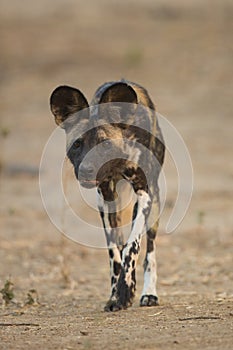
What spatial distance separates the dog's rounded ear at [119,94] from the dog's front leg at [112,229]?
0.82 metres

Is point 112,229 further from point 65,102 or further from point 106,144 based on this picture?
point 65,102

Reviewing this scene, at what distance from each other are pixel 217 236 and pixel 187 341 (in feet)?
19.6

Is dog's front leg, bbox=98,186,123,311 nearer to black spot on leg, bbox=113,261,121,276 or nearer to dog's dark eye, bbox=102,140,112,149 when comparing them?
black spot on leg, bbox=113,261,121,276

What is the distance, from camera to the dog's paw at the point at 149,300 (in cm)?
632

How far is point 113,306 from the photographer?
6.14 metres

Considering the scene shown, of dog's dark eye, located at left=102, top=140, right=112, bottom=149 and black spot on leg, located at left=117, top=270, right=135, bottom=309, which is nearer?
dog's dark eye, located at left=102, top=140, right=112, bottom=149

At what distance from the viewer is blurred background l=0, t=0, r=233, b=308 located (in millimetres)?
12016

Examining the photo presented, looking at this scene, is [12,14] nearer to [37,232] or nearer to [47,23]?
[47,23]

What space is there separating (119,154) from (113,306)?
1.03 m

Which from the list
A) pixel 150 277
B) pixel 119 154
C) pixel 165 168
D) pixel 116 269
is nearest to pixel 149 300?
pixel 150 277

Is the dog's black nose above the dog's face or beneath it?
beneath

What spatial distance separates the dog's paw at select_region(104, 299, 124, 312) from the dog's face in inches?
33.1

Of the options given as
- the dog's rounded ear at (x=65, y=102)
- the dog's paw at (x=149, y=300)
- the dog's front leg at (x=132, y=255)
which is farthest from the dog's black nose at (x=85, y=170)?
the dog's paw at (x=149, y=300)

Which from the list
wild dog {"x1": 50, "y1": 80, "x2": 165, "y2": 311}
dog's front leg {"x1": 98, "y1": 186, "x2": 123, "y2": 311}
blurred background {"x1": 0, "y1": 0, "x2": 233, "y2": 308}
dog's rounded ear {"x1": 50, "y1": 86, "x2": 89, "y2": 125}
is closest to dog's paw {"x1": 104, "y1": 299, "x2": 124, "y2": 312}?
wild dog {"x1": 50, "y1": 80, "x2": 165, "y2": 311}
